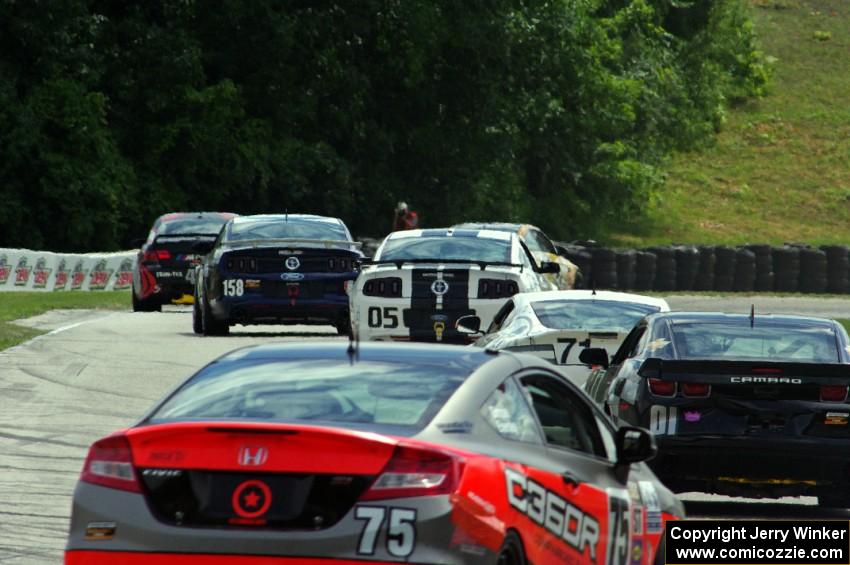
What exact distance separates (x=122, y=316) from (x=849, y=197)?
5983cm

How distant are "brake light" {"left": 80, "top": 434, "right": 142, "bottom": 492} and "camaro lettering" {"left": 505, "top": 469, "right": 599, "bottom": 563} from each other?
1.27 m

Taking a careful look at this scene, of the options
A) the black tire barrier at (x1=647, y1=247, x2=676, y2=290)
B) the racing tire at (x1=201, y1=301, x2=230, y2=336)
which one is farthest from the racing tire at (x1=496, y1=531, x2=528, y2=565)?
the black tire barrier at (x1=647, y1=247, x2=676, y2=290)

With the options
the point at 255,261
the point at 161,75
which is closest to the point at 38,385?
the point at 255,261

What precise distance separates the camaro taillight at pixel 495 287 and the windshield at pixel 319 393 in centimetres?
1398

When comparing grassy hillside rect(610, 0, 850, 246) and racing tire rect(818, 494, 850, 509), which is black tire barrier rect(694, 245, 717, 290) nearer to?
grassy hillside rect(610, 0, 850, 246)

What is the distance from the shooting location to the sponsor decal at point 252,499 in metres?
6.75

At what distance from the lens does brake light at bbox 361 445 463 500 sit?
6641 mm

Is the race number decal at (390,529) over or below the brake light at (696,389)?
over

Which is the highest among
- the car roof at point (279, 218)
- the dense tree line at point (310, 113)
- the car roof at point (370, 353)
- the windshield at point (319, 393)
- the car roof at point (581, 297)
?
the dense tree line at point (310, 113)

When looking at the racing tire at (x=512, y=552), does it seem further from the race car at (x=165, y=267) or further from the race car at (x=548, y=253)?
the race car at (x=165, y=267)

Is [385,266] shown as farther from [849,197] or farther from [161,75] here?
[849,197]

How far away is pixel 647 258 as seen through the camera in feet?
155

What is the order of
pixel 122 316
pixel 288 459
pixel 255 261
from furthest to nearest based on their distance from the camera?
pixel 122 316 → pixel 255 261 → pixel 288 459

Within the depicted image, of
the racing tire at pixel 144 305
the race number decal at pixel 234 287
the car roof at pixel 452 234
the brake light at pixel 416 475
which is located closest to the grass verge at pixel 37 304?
the racing tire at pixel 144 305
